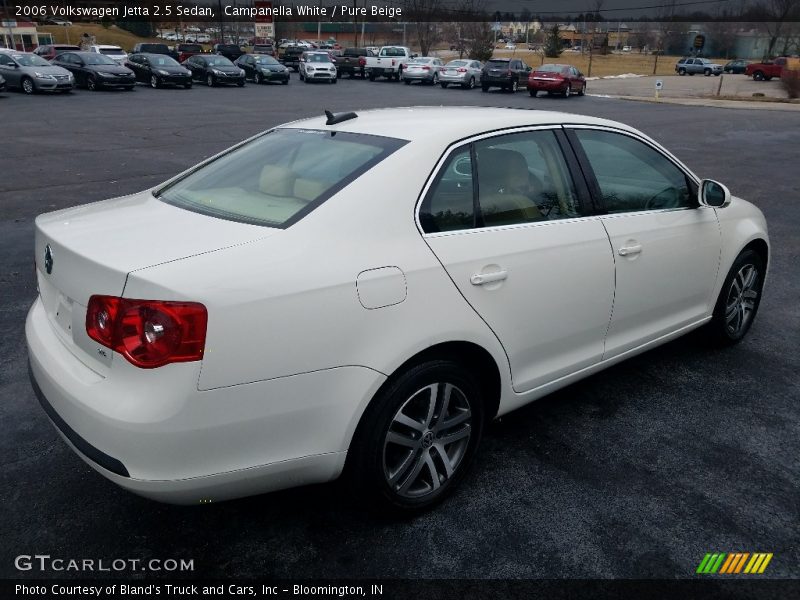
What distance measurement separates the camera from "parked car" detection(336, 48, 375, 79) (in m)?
43.0

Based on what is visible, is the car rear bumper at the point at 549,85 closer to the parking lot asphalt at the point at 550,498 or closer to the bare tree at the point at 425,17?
the parking lot asphalt at the point at 550,498

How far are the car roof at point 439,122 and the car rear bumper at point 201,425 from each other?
46.7 inches

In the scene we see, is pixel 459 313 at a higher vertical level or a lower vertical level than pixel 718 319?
higher

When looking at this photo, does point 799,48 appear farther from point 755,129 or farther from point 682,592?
point 682,592

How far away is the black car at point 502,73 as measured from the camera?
3478cm

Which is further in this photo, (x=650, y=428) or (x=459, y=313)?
(x=650, y=428)

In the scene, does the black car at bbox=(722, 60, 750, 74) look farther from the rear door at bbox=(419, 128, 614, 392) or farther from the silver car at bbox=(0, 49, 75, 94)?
the rear door at bbox=(419, 128, 614, 392)

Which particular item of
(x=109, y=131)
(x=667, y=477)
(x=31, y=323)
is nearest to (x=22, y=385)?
(x=31, y=323)

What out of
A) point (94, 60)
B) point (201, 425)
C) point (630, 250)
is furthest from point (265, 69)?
point (201, 425)

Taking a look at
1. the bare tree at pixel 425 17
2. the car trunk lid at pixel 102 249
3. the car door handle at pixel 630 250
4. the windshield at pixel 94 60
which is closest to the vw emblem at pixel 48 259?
the car trunk lid at pixel 102 249

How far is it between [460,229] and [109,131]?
1522 centimetres

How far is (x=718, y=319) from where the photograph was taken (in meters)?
4.48

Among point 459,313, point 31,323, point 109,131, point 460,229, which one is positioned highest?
point 460,229

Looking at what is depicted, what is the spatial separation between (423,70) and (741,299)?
37349 mm
